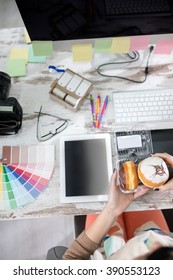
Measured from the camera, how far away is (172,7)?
0.83 meters

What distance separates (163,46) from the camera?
40.7 inches

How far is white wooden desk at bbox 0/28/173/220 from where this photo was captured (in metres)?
0.93

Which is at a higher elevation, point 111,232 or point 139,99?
point 139,99

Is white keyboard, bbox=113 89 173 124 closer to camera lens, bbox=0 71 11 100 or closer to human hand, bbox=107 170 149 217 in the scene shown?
human hand, bbox=107 170 149 217

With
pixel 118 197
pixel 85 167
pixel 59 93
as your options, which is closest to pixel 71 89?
pixel 59 93

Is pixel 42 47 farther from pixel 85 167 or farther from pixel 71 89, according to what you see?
pixel 85 167

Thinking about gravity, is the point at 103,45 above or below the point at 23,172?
above

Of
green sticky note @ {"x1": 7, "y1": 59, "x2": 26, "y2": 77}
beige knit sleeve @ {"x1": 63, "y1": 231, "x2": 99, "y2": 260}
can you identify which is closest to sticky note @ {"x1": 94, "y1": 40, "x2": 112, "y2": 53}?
green sticky note @ {"x1": 7, "y1": 59, "x2": 26, "y2": 77}

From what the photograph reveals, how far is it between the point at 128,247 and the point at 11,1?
170 centimetres

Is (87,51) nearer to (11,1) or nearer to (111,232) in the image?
(111,232)

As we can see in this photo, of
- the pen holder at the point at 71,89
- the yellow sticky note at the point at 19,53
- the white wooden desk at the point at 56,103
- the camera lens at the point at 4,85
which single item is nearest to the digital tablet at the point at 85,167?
the white wooden desk at the point at 56,103

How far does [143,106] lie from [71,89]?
27 cm

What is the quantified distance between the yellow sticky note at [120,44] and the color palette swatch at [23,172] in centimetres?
42
